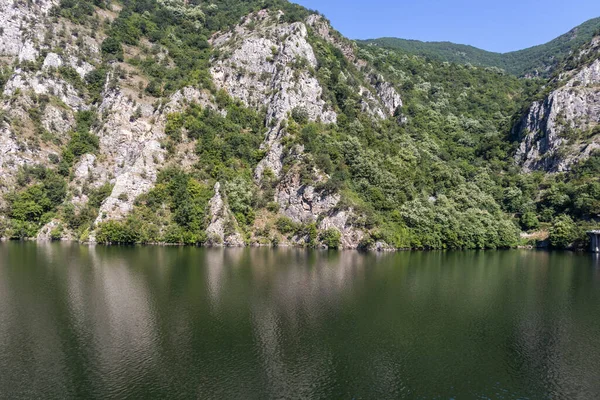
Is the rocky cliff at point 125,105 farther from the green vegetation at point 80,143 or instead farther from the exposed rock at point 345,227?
the green vegetation at point 80,143

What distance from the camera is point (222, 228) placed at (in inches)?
3999

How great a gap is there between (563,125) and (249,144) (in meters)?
110

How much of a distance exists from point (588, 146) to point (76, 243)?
496 ft

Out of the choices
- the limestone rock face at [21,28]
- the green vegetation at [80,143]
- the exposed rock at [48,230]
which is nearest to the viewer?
the exposed rock at [48,230]

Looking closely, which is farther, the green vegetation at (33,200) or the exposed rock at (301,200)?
the exposed rock at (301,200)

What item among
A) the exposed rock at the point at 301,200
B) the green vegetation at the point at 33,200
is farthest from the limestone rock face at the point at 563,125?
the green vegetation at the point at 33,200

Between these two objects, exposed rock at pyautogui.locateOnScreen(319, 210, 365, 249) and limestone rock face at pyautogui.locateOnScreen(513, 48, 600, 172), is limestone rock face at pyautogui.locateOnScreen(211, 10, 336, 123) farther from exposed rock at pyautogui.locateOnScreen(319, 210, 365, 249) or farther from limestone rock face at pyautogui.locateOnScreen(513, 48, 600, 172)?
limestone rock face at pyautogui.locateOnScreen(513, 48, 600, 172)

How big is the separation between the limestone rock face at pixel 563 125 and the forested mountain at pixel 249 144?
1.87 feet

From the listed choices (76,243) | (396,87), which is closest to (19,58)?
(76,243)

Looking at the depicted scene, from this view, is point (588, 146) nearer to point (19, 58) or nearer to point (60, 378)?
point (60, 378)

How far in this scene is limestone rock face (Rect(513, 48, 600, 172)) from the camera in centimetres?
13862

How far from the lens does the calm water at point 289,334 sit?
80.9ft

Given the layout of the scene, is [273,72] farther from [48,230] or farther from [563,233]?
[563,233]

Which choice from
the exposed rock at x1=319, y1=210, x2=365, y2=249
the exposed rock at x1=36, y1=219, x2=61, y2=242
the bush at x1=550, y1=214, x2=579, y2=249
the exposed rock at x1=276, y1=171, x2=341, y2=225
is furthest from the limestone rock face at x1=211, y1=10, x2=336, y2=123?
A: the bush at x1=550, y1=214, x2=579, y2=249
